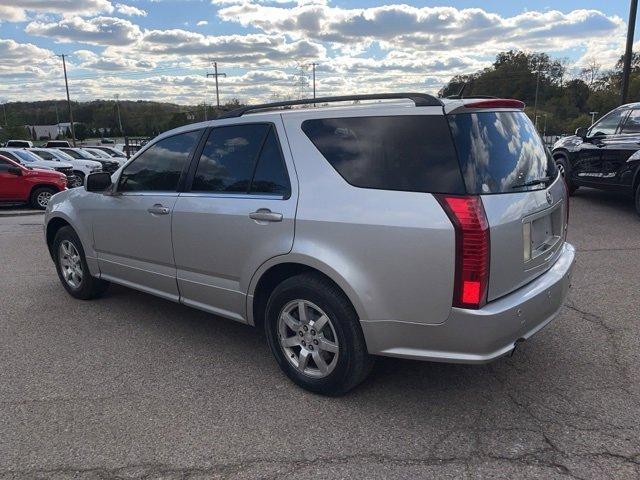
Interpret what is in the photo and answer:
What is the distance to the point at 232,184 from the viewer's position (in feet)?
12.2

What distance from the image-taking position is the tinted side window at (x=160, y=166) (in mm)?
4137

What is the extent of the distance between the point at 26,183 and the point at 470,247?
14.0m

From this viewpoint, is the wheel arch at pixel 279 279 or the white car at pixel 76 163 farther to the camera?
the white car at pixel 76 163

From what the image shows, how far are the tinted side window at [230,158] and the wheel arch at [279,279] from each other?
594 mm

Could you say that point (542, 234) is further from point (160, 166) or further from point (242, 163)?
point (160, 166)

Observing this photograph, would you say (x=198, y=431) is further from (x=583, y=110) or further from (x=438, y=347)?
(x=583, y=110)

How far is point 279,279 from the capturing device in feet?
11.4

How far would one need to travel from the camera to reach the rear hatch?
274 centimetres

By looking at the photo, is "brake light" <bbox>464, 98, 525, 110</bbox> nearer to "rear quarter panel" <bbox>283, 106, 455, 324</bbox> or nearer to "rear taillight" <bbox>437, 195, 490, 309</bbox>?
"rear quarter panel" <bbox>283, 106, 455, 324</bbox>

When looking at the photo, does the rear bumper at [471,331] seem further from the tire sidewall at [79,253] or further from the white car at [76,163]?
the white car at [76,163]

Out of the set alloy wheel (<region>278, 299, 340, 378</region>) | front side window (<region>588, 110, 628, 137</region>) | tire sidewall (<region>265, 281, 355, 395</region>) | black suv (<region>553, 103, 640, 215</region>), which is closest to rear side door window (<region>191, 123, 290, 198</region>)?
tire sidewall (<region>265, 281, 355, 395</region>)

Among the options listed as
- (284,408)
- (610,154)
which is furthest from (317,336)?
(610,154)

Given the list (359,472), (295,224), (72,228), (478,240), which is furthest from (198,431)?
(72,228)

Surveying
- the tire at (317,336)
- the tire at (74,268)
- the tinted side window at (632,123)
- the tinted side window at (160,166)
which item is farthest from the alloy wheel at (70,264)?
the tinted side window at (632,123)
